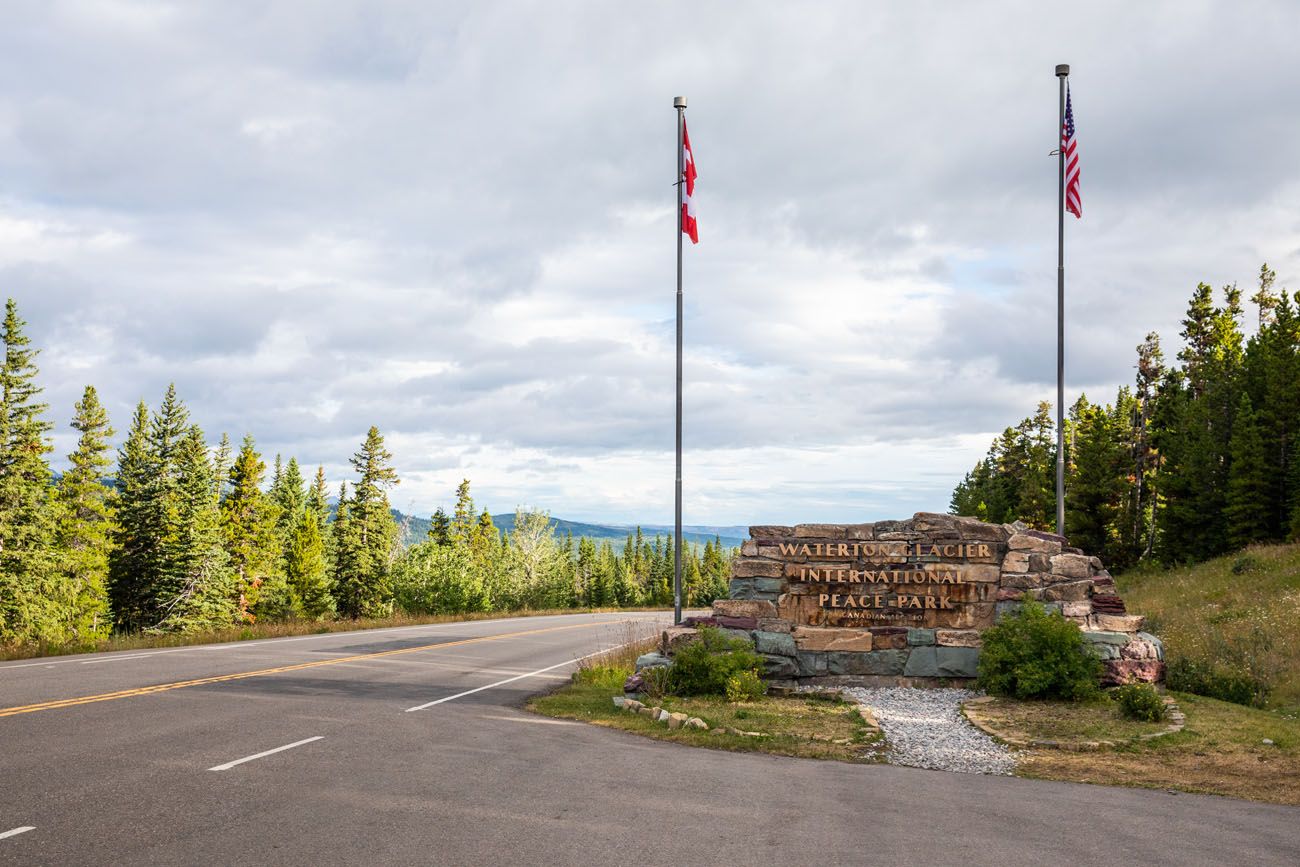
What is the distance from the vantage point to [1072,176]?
20484mm

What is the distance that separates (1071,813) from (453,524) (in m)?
87.0

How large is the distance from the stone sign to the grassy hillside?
143 inches

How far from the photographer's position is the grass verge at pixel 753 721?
11617mm

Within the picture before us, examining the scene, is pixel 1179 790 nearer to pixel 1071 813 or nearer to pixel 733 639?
pixel 1071 813

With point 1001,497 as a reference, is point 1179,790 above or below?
below

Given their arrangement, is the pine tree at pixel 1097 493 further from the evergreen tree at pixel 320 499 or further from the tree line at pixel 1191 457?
the evergreen tree at pixel 320 499

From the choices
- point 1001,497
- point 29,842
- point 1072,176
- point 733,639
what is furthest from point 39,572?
point 1001,497

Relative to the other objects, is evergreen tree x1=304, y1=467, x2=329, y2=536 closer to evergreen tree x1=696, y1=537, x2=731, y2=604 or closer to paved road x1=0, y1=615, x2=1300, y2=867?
evergreen tree x1=696, y1=537, x2=731, y2=604

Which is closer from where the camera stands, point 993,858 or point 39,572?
point 993,858

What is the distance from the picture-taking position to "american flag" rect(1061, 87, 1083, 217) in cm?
2034

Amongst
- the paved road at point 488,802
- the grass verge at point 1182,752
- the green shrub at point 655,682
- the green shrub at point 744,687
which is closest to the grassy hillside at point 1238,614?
the grass verge at point 1182,752

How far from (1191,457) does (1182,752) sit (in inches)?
1916

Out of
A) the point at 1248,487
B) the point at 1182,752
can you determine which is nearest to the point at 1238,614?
the point at 1182,752

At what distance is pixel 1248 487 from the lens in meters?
48.5
